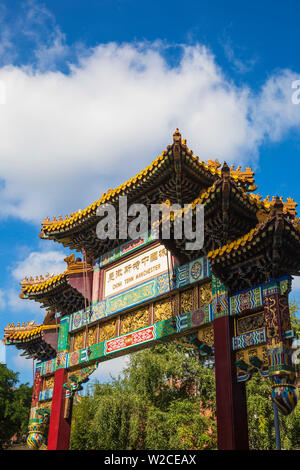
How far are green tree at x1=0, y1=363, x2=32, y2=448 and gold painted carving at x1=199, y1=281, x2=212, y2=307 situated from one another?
22.1m

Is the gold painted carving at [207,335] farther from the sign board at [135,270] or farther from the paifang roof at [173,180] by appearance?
the paifang roof at [173,180]

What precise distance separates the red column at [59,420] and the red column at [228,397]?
5.30 metres

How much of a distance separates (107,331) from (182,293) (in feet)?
8.53

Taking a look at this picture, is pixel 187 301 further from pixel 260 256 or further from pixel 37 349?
pixel 37 349

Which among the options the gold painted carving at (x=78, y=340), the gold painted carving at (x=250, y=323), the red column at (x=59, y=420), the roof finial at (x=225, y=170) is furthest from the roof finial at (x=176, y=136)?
the red column at (x=59, y=420)

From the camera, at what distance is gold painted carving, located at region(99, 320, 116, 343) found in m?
11.1

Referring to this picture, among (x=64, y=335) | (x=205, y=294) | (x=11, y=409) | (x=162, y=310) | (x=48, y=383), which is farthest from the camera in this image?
(x=11, y=409)

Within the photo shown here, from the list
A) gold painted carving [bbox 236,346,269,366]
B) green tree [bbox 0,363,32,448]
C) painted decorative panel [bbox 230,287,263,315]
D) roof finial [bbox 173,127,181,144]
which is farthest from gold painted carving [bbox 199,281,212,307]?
green tree [bbox 0,363,32,448]

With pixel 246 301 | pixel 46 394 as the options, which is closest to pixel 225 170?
pixel 246 301

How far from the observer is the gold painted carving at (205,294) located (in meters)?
9.04

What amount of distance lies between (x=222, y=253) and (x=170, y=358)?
38.9ft

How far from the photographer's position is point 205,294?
9.13m

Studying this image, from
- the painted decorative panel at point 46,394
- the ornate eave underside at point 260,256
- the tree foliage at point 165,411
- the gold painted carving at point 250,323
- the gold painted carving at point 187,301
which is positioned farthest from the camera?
the tree foliage at point 165,411
